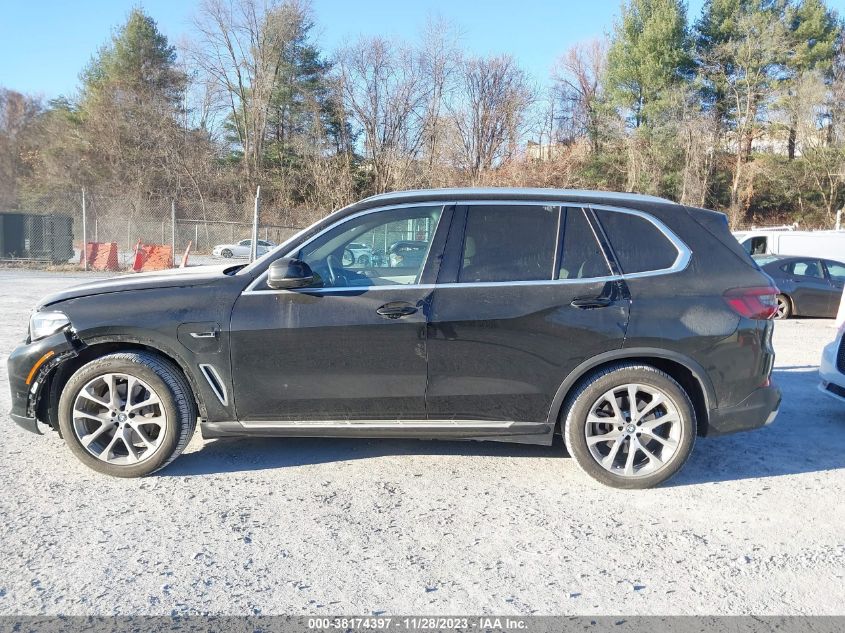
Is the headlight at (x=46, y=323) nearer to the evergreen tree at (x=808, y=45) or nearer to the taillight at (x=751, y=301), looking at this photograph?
the taillight at (x=751, y=301)

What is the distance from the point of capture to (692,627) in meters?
2.60

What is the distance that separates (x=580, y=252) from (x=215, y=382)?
7.77 feet

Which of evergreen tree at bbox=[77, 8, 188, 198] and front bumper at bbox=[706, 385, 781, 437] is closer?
front bumper at bbox=[706, 385, 781, 437]

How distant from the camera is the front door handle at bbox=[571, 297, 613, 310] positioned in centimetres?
389

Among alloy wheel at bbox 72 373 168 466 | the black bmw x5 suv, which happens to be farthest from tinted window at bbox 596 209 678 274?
alloy wheel at bbox 72 373 168 466

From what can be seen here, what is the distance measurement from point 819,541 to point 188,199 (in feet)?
138

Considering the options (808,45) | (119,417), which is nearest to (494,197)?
(119,417)

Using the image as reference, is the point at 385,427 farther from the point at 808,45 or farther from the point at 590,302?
the point at 808,45

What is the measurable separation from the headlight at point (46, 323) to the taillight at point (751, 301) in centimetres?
403

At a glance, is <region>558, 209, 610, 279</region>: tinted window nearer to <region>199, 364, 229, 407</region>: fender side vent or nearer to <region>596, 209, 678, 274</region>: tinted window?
<region>596, 209, 678, 274</region>: tinted window

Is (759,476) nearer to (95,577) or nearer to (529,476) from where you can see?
(529,476)

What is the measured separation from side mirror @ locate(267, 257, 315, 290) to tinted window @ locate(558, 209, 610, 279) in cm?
154

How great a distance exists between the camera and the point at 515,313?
3875 millimetres

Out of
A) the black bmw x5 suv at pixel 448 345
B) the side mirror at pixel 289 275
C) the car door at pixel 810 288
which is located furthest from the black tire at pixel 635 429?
the car door at pixel 810 288
